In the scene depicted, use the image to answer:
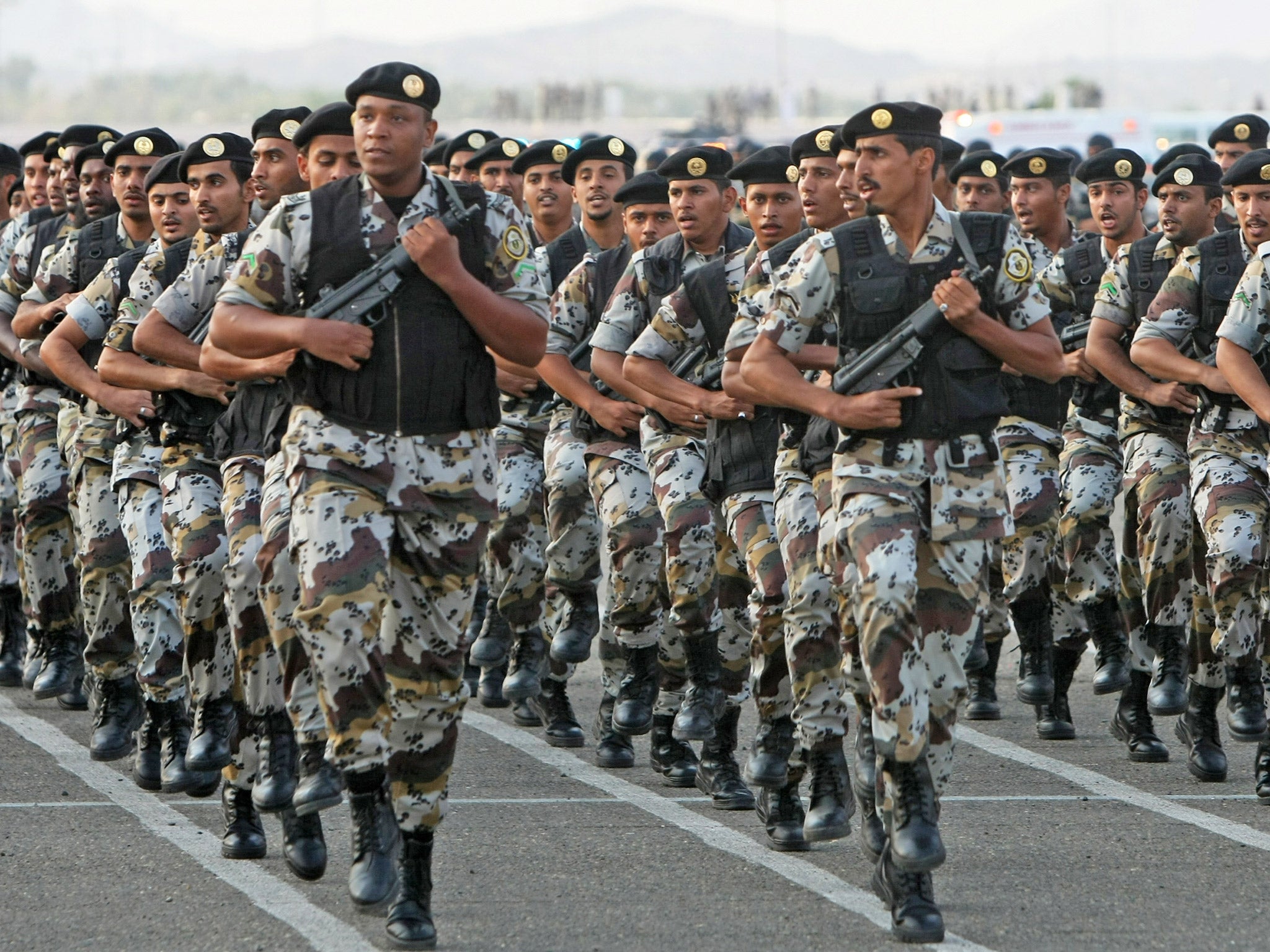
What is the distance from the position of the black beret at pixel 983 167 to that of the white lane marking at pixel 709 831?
373 centimetres

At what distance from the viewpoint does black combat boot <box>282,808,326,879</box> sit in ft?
21.5

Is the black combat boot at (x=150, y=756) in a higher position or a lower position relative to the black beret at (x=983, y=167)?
lower

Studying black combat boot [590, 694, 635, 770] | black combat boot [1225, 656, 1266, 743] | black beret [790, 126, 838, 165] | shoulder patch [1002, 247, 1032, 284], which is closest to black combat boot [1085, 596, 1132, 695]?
black combat boot [1225, 656, 1266, 743]

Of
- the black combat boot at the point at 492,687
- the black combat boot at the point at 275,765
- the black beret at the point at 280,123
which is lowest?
the black combat boot at the point at 492,687

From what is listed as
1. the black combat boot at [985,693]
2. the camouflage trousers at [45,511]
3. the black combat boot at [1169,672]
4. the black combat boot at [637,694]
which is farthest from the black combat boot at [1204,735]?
the camouflage trousers at [45,511]

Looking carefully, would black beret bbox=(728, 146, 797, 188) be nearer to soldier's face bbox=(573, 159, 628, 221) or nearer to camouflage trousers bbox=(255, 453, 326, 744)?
soldier's face bbox=(573, 159, 628, 221)

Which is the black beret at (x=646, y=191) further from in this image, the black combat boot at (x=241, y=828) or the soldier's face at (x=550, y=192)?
the black combat boot at (x=241, y=828)

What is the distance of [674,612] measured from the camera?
836cm

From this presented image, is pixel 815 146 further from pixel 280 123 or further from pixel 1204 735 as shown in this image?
pixel 1204 735

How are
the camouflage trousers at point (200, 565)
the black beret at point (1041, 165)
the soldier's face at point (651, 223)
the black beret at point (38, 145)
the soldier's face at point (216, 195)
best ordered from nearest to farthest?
the camouflage trousers at point (200, 565)
the soldier's face at point (216, 195)
the soldier's face at point (651, 223)
the black beret at point (1041, 165)
the black beret at point (38, 145)

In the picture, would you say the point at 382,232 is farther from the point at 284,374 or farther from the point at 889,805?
the point at 889,805

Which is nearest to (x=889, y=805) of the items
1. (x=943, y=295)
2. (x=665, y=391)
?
(x=943, y=295)

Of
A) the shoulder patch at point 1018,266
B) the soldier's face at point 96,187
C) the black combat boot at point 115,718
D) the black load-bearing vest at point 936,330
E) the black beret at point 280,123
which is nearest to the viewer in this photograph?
the black load-bearing vest at point 936,330

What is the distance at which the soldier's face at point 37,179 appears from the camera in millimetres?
12500
